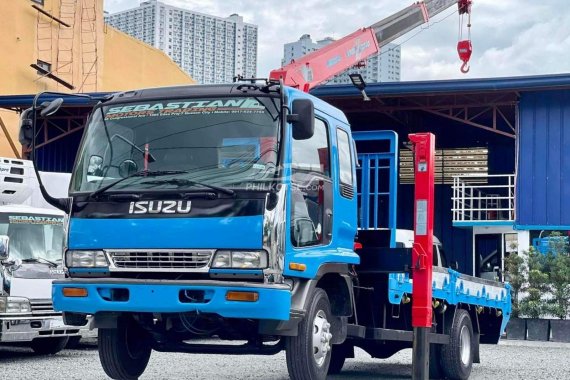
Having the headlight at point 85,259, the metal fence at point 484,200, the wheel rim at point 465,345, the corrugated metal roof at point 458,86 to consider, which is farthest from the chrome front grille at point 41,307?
the metal fence at point 484,200

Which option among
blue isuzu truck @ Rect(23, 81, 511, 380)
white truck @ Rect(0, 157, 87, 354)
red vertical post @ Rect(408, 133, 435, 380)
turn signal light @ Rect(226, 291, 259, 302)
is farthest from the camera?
white truck @ Rect(0, 157, 87, 354)

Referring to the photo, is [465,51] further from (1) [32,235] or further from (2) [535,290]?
(1) [32,235]

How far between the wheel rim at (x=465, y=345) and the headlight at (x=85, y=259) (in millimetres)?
5103

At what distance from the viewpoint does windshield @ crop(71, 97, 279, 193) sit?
25.2 feet

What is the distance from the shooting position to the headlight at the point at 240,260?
7402mm

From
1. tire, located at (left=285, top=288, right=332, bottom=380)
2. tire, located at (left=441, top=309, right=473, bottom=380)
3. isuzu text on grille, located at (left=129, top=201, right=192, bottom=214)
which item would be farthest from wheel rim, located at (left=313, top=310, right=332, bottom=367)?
tire, located at (left=441, top=309, right=473, bottom=380)

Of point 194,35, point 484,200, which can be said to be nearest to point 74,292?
point 484,200

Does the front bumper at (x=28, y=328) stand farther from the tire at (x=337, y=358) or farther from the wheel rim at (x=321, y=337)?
the wheel rim at (x=321, y=337)

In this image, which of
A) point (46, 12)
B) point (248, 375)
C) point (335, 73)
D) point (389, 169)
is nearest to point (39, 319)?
point (248, 375)

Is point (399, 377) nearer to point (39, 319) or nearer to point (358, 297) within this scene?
point (358, 297)

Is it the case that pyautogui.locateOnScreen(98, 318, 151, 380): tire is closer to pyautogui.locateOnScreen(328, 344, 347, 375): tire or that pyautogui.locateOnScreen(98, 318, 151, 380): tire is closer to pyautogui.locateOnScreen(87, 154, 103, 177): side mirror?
pyautogui.locateOnScreen(87, 154, 103, 177): side mirror

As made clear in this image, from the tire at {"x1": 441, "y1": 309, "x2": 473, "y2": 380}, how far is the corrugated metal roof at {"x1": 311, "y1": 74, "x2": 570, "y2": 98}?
12.5m

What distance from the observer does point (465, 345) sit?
1154 centimetres

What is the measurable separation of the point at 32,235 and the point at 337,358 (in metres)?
4.84
